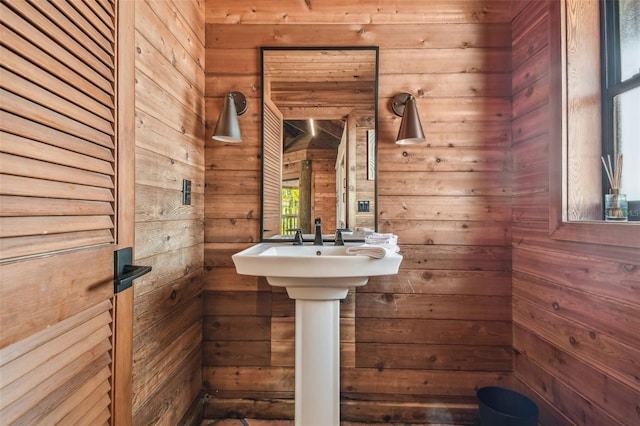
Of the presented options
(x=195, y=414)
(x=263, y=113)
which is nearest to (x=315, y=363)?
(x=195, y=414)

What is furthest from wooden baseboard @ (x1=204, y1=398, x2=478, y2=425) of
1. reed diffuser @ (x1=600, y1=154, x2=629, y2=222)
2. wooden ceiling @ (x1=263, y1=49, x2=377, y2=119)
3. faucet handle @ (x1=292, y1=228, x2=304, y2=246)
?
wooden ceiling @ (x1=263, y1=49, x2=377, y2=119)

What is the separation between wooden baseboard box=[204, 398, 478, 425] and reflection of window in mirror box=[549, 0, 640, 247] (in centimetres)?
106

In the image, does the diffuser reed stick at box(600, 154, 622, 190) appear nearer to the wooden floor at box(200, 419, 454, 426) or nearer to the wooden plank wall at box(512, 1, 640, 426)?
the wooden plank wall at box(512, 1, 640, 426)

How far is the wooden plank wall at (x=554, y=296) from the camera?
40.1 inches

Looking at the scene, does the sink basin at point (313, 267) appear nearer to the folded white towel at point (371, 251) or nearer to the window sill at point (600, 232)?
the folded white towel at point (371, 251)

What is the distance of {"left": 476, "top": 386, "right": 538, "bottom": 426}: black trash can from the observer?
125 cm

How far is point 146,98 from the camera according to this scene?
3.57ft

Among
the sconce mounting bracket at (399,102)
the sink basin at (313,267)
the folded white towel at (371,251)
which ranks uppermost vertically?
the sconce mounting bracket at (399,102)

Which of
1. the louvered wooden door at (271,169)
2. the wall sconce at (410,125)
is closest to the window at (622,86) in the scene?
the wall sconce at (410,125)

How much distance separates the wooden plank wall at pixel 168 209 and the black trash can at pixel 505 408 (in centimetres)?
141

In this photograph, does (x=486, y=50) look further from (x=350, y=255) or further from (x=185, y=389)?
(x=185, y=389)

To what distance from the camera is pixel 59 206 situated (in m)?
0.66

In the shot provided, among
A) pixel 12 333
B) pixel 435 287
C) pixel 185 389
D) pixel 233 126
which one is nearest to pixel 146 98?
pixel 233 126

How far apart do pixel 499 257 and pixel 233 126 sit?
1582 mm
